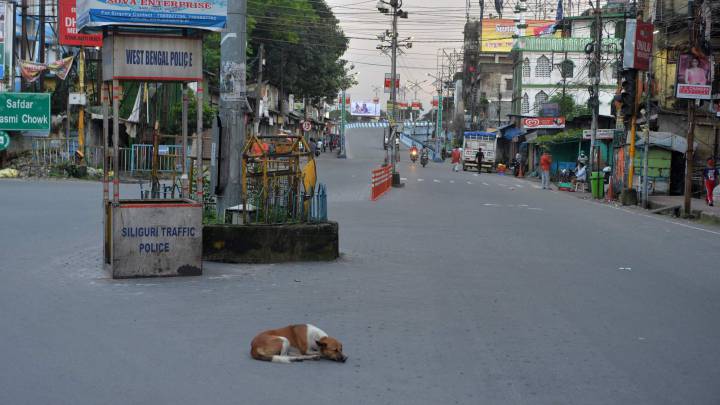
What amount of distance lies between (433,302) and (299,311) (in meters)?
1.58

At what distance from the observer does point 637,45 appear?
94.8 feet

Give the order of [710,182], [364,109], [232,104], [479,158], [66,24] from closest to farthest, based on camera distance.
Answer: [232,104] → [710,182] → [66,24] → [479,158] → [364,109]

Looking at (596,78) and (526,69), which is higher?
(526,69)

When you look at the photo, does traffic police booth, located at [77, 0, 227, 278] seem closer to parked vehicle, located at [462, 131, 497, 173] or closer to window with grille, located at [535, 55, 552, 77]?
parked vehicle, located at [462, 131, 497, 173]

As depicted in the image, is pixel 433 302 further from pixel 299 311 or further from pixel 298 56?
pixel 298 56

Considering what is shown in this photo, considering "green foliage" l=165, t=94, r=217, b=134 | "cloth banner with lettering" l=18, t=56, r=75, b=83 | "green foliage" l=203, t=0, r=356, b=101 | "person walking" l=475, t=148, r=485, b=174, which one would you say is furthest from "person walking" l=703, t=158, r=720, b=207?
"green foliage" l=203, t=0, r=356, b=101

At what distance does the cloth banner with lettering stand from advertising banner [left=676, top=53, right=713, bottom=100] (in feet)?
81.7

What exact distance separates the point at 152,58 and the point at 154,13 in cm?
56

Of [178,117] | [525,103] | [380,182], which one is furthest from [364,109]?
[380,182]

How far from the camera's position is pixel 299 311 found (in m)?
8.72

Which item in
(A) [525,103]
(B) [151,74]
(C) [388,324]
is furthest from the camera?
(A) [525,103]

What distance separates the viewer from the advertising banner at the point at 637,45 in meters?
28.9

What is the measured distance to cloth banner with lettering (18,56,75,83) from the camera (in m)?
36.3

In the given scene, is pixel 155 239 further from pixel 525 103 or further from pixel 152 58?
pixel 525 103
